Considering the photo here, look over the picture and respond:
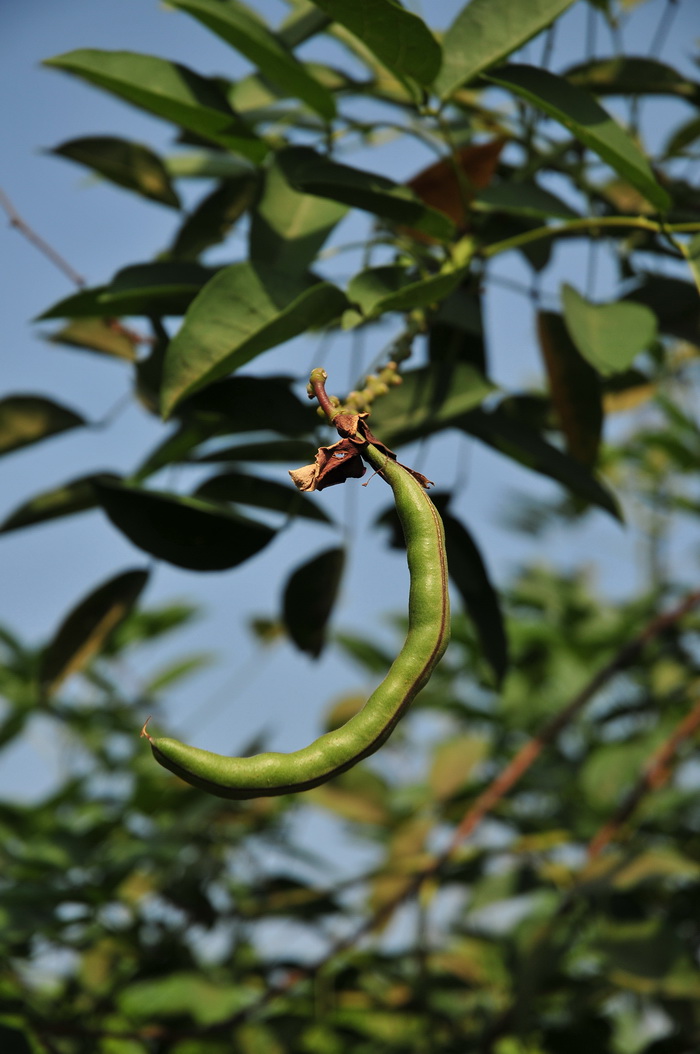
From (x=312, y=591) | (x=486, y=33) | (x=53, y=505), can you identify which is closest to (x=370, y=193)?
(x=486, y=33)

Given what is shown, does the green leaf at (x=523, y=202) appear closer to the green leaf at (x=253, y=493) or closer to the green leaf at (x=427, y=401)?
the green leaf at (x=427, y=401)

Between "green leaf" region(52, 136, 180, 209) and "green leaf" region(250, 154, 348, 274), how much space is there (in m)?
0.27

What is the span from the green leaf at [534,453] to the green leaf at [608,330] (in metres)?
Answer: 0.14

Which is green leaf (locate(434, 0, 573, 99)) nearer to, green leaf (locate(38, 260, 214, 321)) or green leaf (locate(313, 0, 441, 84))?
green leaf (locate(313, 0, 441, 84))

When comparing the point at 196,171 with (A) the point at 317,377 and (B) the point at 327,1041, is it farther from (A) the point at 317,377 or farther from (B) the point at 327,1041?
(B) the point at 327,1041

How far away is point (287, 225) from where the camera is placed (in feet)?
3.69

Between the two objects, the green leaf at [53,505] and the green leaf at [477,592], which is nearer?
the green leaf at [477,592]

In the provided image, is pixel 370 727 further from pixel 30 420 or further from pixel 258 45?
pixel 30 420

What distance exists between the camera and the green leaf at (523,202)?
107 centimetres

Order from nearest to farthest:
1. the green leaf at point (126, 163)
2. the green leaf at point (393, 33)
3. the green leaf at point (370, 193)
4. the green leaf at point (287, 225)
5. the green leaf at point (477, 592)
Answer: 1. the green leaf at point (393, 33)
2. the green leaf at point (370, 193)
3. the green leaf at point (287, 225)
4. the green leaf at point (477, 592)
5. the green leaf at point (126, 163)

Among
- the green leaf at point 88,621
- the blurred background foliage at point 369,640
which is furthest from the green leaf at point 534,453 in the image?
the green leaf at point 88,621

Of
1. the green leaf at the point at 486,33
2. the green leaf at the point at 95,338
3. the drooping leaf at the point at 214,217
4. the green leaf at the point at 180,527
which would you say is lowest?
the green leaf at the point at 180,527

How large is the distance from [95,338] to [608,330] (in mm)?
706

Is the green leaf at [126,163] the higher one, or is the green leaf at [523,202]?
the green leaf at [126,163]
